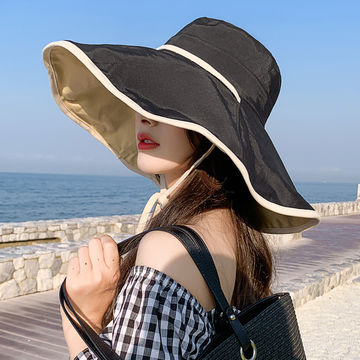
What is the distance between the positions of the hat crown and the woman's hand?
49 cm

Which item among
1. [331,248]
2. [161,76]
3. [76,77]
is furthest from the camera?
[331,248]

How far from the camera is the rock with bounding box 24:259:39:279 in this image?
20.3 feet

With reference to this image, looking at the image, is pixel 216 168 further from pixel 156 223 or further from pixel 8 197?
pixel 8 197

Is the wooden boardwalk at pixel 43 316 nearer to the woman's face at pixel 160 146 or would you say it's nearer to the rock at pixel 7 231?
the woman's face at pixel 160 146

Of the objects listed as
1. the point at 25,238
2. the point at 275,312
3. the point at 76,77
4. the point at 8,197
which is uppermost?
the point at 76,77

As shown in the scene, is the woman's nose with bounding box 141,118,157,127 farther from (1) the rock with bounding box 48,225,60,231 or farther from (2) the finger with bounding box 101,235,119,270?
(1) the rock with bounding box 48,225,60,231

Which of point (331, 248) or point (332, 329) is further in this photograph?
point (331, 248)

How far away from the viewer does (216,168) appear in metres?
1.32

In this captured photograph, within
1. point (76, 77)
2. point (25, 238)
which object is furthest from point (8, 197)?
point (76, 77)

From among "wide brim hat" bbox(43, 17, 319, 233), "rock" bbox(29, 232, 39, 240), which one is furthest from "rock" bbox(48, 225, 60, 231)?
"wide brim hat" bbox(43, 17, 319, 233)

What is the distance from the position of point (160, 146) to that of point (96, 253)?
0.30 metres

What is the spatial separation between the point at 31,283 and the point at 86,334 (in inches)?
214

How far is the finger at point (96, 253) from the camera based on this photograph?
1156mm

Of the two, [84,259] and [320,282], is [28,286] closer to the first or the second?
[320,282]
